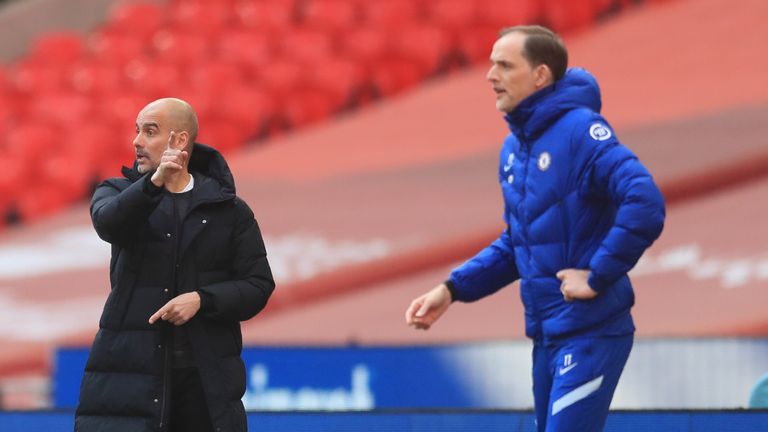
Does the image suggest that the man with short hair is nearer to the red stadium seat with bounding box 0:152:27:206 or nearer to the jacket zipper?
the jacket zipper

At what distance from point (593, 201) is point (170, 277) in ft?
3.67

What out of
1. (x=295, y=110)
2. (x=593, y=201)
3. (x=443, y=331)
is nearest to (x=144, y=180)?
(x=593, y=201)

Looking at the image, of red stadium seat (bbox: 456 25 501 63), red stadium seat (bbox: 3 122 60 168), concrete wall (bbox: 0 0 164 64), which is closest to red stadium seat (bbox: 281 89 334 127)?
red stadium seat (bbox: 456 25 501 63)

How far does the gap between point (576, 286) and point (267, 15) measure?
8193mm

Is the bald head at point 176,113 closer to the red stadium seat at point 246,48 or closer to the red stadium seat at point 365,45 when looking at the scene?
the red stadium seat at point 365,45

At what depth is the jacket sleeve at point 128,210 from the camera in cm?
338

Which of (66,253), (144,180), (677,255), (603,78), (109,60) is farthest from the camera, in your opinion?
(109,60)

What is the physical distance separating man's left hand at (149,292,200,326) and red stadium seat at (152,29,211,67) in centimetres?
740

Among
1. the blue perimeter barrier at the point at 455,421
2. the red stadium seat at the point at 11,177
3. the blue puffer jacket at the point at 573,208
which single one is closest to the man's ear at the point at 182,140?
the blue puffer jacket at the point at 573,208

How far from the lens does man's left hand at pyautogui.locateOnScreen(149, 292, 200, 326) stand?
3.43 m

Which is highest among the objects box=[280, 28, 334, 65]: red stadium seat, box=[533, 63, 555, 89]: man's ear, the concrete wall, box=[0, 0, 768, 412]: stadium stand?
the concrete wall

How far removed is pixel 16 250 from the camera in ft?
30.7

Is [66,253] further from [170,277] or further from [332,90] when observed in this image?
[170,277]

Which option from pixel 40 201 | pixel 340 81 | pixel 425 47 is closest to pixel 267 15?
pixel 340 81
